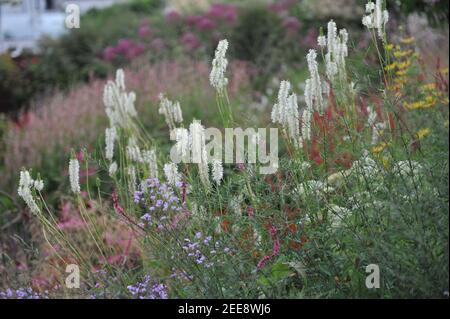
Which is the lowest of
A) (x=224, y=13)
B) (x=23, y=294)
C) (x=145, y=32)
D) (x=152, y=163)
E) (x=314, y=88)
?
(x=23, y=294)

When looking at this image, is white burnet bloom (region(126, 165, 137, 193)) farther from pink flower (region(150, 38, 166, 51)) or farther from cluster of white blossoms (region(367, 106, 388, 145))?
pink flower (region(150, 38, 166, 51))

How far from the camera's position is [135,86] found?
9.23m

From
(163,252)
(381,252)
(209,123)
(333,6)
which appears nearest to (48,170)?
(209,123)

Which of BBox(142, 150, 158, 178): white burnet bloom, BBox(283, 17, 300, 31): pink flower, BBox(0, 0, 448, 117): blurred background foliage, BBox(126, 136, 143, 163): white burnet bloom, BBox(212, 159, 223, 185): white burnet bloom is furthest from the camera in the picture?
BBox(283, 17, 300, 31): pink flower

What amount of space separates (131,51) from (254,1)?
3.13 meters

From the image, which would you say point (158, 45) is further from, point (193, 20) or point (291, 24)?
point (291, 24)

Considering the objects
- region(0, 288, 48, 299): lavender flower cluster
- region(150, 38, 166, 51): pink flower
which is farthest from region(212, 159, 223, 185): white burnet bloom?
region(150, 38, 166, 51): pink flower

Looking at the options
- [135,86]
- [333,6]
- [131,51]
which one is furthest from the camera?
[333,6]

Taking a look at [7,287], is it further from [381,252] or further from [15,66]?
[15,66]

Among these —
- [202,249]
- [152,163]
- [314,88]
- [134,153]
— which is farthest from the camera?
[134,153]

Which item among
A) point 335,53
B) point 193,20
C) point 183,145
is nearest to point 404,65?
point 335,53

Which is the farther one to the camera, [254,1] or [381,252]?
[254,1]

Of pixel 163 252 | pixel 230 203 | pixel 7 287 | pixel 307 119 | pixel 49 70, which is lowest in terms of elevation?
A: pixel 7 287

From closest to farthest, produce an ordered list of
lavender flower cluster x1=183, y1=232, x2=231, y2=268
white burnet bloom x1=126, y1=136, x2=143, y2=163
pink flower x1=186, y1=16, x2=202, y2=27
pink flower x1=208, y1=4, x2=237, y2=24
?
1. lavender flower cluster x1=183, y1=232, x2=231, y2=268
2. white burnet bloom x1=126, y1=136, x2=143, y2=163
3. pink flower x1=208, y1=4, x2=237, y2=24
4. pink flower x1=186, y1=16, x2=202, y2=27
